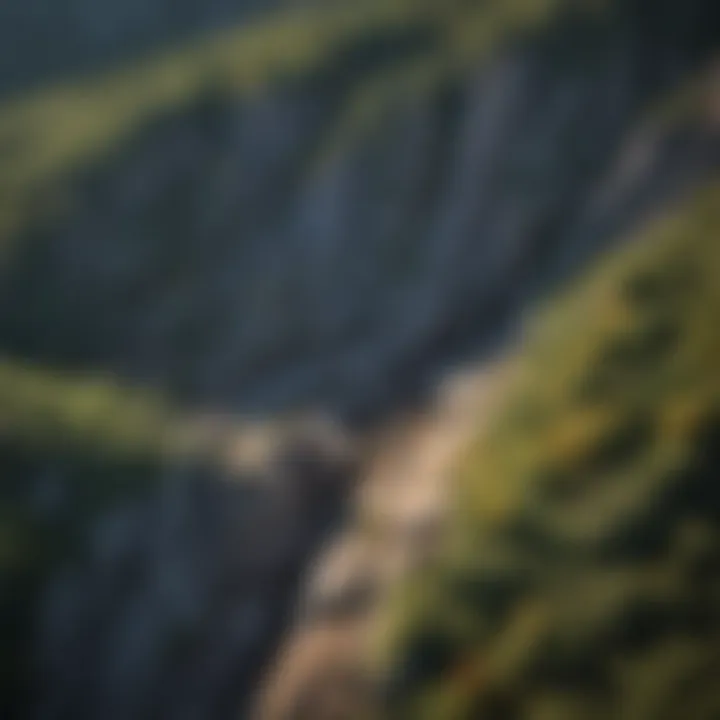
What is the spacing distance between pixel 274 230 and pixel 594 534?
13.5ft

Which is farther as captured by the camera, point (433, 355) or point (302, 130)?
point (302, 130)

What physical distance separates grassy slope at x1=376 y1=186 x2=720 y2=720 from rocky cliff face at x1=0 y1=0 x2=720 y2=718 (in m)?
0.76

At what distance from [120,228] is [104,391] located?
1.96 m

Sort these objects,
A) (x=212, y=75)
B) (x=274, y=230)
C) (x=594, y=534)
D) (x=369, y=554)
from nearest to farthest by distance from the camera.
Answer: (x=594, y=534) < (x=369, y=554) < (x=274, y=230) < (x=212, y=75)

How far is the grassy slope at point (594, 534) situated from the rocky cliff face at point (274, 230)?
2.50 feet

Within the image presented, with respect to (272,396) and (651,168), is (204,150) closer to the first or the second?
(272,396)

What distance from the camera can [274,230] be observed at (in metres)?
8.55

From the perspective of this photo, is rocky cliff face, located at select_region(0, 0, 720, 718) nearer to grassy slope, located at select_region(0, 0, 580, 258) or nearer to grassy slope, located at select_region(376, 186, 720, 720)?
grassy slope, located at select_region(0, 0, 580, 258)

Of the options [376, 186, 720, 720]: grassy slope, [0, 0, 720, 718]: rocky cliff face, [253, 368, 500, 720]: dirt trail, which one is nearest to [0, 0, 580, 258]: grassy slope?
[0, 0, 720, 718]: rocky cliff face

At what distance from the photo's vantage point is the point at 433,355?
7.62 m

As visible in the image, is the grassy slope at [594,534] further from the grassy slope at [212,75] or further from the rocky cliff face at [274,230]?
the grassy slope at [212,75]

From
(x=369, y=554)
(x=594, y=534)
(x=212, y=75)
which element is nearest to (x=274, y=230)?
(x=212, y=75)

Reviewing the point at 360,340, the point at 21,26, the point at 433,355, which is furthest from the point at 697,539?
the point at 21,26

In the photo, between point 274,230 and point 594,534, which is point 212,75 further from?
point 594,534
